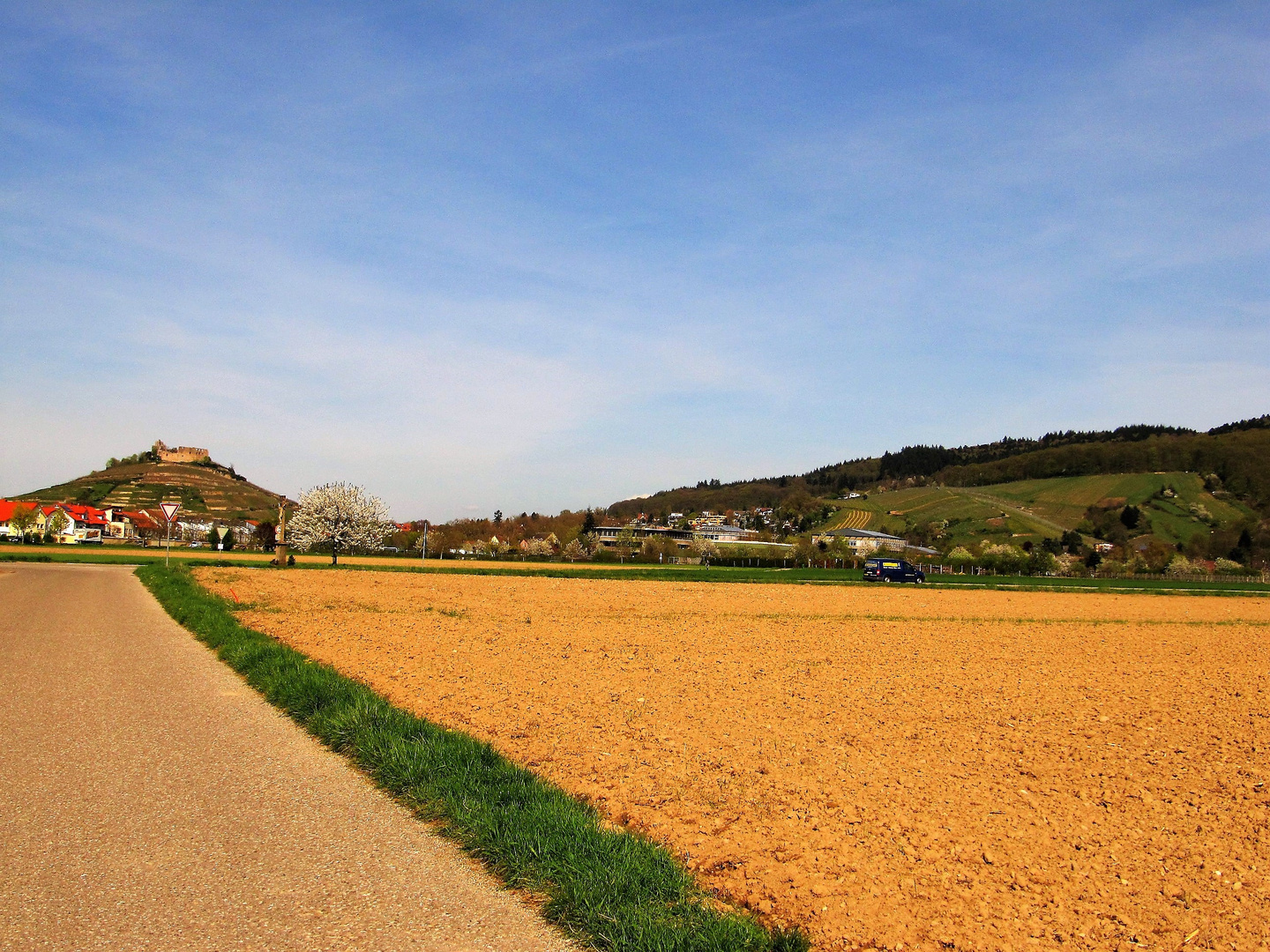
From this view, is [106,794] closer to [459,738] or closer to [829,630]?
[459,738]

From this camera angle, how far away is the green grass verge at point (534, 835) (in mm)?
4844

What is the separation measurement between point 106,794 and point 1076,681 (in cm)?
1698

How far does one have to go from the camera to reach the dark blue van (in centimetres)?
7088

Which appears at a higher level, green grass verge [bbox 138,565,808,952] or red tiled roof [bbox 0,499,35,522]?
red tiled roof [bbox 0,499,35,522]

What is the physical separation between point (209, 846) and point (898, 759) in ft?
23.4

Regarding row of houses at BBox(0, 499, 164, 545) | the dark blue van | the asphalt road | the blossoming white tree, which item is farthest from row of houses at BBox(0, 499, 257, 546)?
the asphalt road

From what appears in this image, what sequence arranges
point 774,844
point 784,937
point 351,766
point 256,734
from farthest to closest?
point 256,734, point 351,766, point 774,844, point 784,937

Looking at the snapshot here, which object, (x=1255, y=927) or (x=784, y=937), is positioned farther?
(x=1255, y=927)

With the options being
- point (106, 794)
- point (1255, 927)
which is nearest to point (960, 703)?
point (1255, 927)

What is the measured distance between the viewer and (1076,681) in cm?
1703

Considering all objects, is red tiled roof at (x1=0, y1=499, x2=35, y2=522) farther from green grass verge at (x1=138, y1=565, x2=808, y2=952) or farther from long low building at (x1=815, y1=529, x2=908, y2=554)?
green grass verge at (x1=138, y1=565, x2=808, y2=952)

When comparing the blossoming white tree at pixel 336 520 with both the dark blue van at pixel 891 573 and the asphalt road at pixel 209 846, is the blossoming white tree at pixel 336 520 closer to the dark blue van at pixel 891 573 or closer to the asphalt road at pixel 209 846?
the dark blue van at pixel 891 573

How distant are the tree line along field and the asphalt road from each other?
6354 inches

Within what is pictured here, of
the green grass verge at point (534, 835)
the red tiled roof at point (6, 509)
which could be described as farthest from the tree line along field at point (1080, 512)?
the red tiled roof at point (6, 509)
